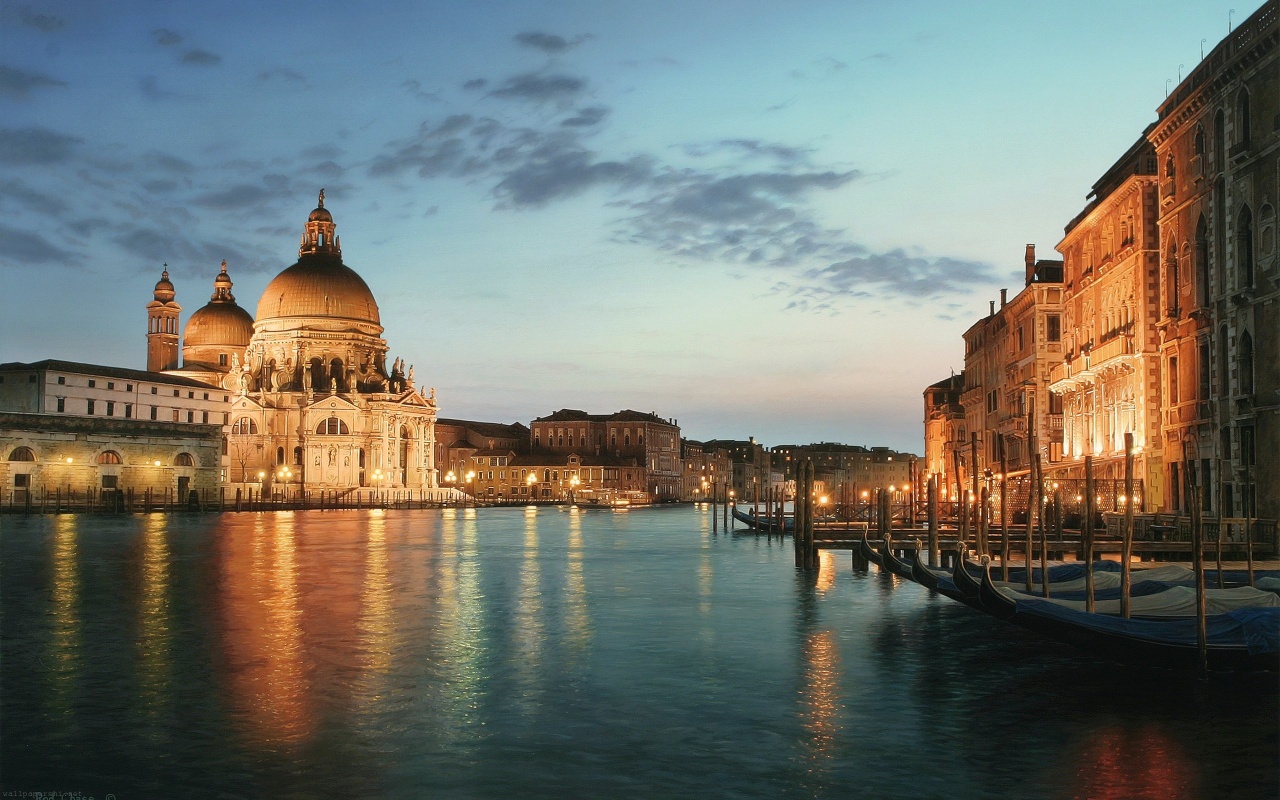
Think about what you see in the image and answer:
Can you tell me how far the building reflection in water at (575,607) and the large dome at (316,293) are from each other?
69.0 m

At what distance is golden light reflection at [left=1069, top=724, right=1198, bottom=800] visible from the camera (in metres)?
10.4

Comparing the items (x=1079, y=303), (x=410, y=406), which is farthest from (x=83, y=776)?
(x=410, y=406)

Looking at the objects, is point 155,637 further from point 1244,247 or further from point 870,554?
point 1244,247

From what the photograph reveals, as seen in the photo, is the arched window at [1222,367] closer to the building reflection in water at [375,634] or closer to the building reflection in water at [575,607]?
the building reflection in water at [575,607]

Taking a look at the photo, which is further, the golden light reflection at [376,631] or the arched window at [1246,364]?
the arched window at [1246,364]

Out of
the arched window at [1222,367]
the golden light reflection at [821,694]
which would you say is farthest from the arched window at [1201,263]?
the golden light reflection at [821,694]

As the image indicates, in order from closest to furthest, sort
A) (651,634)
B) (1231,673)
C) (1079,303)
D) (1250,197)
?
(1231,673)
(651,634)
(1250,197)
(1079,303)

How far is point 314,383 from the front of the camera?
104000 millimetres

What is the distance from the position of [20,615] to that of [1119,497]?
26.8m

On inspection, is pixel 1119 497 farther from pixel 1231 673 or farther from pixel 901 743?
pixel 901 743

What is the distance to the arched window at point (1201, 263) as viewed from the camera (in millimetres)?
29647

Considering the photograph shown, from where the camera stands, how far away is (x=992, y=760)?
1140cm

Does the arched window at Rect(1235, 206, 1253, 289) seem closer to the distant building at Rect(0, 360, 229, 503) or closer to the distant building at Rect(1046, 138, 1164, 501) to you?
the distant building at Rect(1046, 138, 1164, 501)

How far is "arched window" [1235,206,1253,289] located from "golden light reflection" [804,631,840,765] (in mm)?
13925
